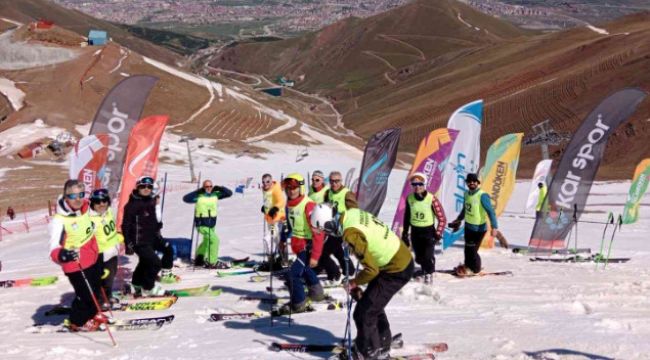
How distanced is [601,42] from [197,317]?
104238 millimetres

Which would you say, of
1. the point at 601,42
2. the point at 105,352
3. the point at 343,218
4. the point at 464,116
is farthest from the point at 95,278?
the point at 601,42

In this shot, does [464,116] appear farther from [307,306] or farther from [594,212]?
[594,212]

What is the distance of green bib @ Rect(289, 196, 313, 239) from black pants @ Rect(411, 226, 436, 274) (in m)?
2.21

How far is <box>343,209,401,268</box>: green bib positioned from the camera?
7379mm

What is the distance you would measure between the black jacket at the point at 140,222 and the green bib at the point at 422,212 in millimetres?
4045

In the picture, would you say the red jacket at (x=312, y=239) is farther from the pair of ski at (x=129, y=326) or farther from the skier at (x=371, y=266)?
the pair of ski at (x=129, y=326)

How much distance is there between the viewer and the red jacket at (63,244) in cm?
882

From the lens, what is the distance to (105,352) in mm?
8523

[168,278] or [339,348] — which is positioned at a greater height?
[168,278]

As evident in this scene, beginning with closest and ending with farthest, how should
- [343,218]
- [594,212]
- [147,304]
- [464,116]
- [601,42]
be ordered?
[343,218] < [147,304] < [464,116] < [594,212] < [601,42]

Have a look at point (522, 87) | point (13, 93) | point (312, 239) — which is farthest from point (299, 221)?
point (522, 87)

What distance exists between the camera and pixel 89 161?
15133 millimetres

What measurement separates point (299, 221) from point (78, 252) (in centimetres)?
312

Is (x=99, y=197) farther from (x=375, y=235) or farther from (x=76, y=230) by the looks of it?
(x=375, y=235)
